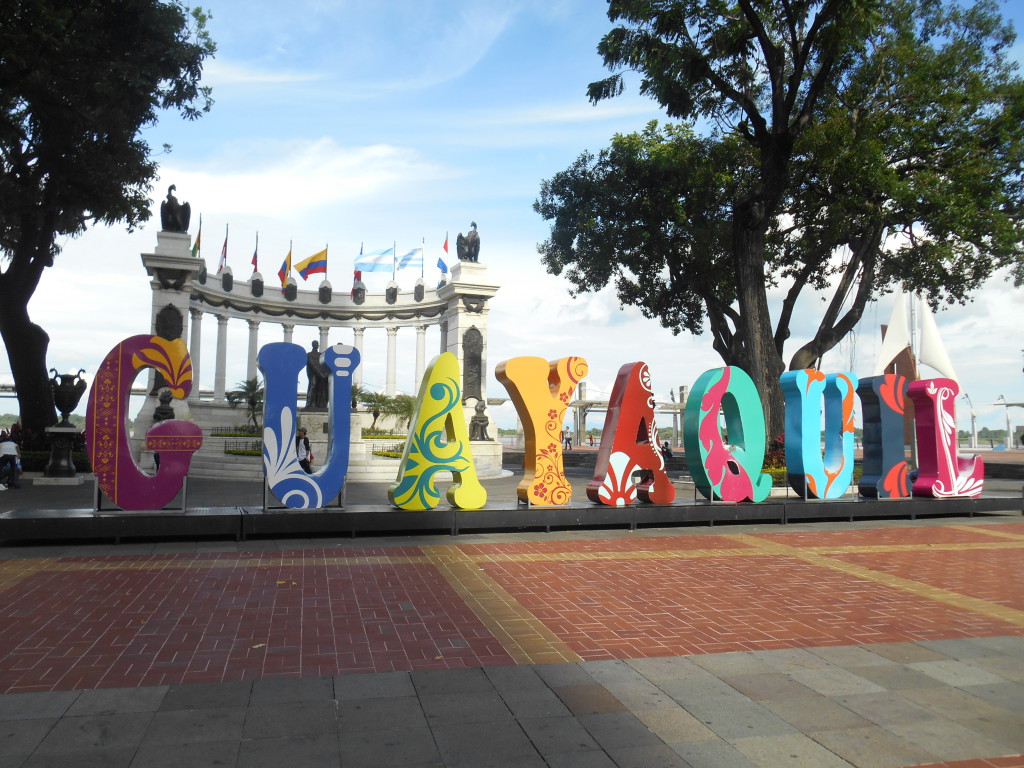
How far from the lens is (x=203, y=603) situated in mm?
7695

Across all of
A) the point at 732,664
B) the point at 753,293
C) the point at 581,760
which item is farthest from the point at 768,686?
the point at 753,293

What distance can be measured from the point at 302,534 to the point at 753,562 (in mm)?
6758

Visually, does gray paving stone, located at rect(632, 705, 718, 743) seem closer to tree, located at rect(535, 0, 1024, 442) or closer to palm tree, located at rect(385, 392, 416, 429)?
tree, located at rect(535, 0, 1024, 442)

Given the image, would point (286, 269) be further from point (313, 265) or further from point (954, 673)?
point (954, 673)

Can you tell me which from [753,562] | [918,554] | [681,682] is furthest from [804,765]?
[918,554]

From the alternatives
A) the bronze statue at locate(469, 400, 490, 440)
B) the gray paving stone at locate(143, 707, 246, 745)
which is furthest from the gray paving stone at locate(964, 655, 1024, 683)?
the bronze statue at locate(469, 400, 490, 440)

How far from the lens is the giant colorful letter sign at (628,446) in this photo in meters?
13.6

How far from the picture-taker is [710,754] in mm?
4375

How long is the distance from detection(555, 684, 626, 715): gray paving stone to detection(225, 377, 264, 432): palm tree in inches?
1074

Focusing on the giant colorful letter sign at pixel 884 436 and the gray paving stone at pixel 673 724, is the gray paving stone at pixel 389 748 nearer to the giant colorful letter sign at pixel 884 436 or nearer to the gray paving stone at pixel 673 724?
the gray paving stone at pixel 673 724

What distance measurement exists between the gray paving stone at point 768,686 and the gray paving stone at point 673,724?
66cm

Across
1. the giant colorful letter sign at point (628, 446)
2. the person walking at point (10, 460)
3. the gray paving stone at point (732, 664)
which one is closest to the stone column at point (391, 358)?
the person walking at point (10, 460)

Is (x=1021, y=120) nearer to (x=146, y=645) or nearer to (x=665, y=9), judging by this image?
(x=665, y=9)

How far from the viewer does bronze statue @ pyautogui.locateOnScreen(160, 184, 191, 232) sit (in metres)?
29.7
